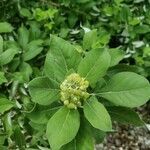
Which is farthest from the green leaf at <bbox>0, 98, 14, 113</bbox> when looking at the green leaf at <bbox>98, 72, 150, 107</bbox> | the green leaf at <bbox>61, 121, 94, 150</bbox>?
the green leaf at <bbox>98, 72, 150, 107</bbox>

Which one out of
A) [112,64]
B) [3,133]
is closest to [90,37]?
[112,64]

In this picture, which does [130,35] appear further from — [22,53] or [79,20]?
[22,53]

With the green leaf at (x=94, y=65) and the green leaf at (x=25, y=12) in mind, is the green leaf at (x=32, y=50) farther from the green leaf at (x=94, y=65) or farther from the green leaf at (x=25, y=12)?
the green leaf at (x=94, y=65)

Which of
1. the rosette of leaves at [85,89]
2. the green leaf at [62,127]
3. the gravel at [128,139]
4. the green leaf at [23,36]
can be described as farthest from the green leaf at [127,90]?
the gravel at [128,139]

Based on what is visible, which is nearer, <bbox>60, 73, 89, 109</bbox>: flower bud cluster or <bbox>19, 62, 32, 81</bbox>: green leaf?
<bbox>60, 73, 89, 109</bbox>: flower bud cluster

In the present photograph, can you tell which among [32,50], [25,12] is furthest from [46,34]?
[32,50]

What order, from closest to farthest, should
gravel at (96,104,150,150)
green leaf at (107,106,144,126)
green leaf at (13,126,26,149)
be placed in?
green leaf at (107,106,144,126) → green leaf at (13,126,26,149) → gravel at (96,104,150,150)

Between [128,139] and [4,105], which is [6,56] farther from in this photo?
[128,139]

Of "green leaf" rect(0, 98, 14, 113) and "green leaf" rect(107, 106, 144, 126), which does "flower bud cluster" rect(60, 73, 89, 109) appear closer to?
"green leaf" rect(107, 106, 144, 126)
